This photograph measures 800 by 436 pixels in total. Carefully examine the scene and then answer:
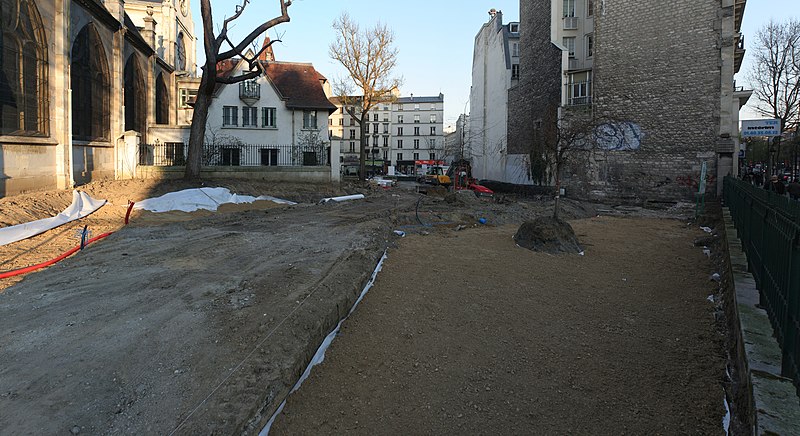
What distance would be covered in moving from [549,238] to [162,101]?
3319 centimetres

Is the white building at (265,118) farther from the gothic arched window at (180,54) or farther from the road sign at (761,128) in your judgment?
the road sign at (761,128)

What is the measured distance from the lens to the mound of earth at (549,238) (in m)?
11.4

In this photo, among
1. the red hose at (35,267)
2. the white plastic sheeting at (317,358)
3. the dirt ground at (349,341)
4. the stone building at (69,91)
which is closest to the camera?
the white plastic sheeting at (317,358)

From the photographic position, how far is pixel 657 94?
1138 inches

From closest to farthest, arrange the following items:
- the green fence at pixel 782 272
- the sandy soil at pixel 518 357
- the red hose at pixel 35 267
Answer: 1. the green fence at pixel 782 272
2. the sandy soil at pixel 518 357
3. the red hose at pixel 35 267

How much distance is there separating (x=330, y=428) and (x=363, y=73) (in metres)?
37.1

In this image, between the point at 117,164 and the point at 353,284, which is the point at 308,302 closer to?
the point at 353,284

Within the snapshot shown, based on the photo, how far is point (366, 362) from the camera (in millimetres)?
5023

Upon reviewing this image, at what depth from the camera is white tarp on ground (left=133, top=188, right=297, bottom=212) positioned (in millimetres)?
15748

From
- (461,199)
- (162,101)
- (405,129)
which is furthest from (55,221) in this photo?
(405,129)

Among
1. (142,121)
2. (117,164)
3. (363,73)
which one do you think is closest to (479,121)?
(363,73)

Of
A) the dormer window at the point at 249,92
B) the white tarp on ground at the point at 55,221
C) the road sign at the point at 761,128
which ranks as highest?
the dormer window at the point at 249,92

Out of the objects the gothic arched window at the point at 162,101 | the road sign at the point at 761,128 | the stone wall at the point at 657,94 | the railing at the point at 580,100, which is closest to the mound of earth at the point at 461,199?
the stone wall at the point at 657,94

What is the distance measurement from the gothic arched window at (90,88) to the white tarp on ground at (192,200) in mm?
7335
